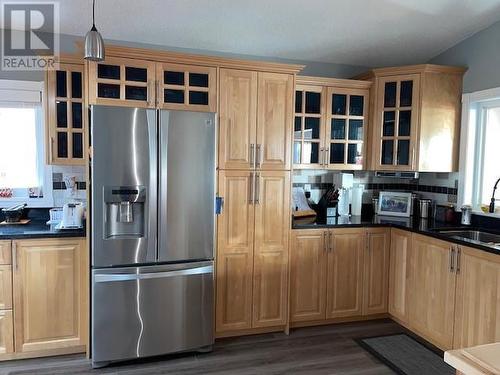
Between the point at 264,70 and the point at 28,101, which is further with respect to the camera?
the point at 28,101

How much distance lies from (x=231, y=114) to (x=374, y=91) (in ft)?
5.05

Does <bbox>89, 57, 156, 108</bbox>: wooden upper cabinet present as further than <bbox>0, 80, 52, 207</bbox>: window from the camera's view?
No

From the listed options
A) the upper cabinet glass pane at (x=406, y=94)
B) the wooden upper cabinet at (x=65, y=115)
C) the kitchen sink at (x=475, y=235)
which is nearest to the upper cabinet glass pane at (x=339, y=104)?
the upper cabinet glass pane at (x=406, y=94)

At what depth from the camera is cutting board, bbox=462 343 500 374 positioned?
96cm

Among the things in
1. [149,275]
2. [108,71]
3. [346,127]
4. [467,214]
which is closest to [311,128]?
[346,127]

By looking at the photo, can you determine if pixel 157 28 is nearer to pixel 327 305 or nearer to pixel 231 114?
pixel 231 114

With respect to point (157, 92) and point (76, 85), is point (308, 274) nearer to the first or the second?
point (157, 92)

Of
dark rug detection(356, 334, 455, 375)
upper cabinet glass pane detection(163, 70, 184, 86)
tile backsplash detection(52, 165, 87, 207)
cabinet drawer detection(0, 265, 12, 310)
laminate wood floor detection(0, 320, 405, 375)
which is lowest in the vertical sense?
laminate wood floor detection(0, 320, 405, 375)

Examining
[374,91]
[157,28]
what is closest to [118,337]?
[157,28]

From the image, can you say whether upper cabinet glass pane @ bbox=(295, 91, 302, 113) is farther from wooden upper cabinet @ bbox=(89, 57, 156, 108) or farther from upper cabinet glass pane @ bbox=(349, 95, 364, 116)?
wooden upper cabinet @ bbox=(89, 57, 156, 108)

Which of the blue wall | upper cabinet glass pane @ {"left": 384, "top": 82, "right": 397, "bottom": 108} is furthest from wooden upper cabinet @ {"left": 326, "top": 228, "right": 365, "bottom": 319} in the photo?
the blue wall

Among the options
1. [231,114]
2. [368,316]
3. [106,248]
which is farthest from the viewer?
[368,316]

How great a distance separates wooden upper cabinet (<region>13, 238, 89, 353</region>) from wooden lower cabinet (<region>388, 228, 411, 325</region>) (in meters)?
2.56

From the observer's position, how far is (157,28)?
3188 millimetres
